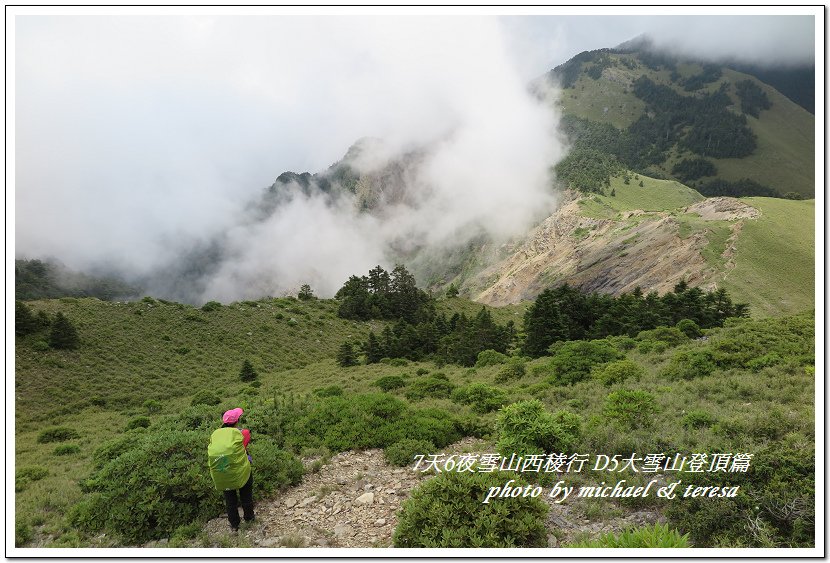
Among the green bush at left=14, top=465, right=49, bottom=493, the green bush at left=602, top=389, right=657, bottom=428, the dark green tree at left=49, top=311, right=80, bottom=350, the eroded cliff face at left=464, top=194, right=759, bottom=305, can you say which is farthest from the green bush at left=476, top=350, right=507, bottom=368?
the dark green tree at left=49, top=311, right=80, bottom=350

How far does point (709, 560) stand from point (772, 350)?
14414mm

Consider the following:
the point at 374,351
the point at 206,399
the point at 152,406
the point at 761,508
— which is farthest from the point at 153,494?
the point at 374,351

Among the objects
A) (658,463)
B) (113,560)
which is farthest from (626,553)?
(113,560)

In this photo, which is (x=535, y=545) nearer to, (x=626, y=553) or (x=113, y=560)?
(x=626, y=553)

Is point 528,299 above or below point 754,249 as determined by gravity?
below

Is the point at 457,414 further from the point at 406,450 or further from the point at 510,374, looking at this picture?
the point at 510,374

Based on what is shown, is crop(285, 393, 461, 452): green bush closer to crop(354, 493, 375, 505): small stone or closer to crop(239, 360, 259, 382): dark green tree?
crop(354, 493, 375, 505): small stone

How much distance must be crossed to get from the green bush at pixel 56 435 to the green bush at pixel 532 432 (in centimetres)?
2370

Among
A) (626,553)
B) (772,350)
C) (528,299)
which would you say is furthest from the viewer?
(528,299)

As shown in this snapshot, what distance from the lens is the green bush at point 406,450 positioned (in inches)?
344

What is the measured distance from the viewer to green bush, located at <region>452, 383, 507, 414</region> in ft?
45.0

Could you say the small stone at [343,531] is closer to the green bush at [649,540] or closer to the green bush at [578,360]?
the green bush at [649,540]

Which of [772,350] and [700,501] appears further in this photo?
[772,350]

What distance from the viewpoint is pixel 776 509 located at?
5.04m
